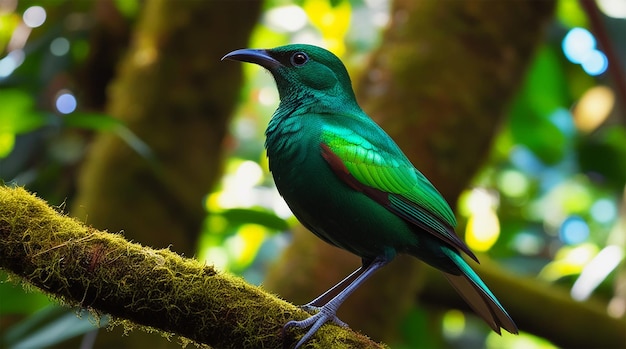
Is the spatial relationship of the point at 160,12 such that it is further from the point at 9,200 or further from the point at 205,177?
the point at 9,200

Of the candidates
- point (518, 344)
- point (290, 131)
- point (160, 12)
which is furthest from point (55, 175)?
point (518, 344)

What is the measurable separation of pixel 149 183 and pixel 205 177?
46cm

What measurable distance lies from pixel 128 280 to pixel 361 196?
985 mm

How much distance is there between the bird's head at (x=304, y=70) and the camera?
3.22 m

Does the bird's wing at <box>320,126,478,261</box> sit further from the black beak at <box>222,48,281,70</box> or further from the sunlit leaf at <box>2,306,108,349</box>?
the sunlit leaf at <box>2,306,108,349</box>

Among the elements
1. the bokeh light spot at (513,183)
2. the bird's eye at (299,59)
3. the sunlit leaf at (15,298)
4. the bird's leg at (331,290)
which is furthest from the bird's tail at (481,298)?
the bokeh light spot at (513,183)

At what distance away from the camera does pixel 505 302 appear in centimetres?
582

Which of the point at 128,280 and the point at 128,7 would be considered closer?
the point at 128,280

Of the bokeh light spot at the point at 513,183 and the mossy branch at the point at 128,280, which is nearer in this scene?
the mossy branch at the point at 128,280

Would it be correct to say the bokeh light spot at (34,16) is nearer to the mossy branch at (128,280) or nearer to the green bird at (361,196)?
the green bird at (361,196)

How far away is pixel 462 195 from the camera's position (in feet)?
17.8

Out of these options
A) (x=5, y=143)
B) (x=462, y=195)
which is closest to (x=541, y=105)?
(x=462, y=195)

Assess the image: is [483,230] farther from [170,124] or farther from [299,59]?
[299,59]

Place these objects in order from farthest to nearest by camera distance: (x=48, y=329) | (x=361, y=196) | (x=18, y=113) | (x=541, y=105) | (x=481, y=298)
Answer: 1. (x=541, y=105)
2. (x=18, y=113)
3. (x=48, y=329)
4. (x=481, y=298)
5. (x=361, y=196)
